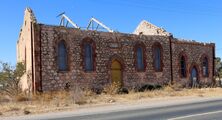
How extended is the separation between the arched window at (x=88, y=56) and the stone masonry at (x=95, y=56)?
33 cm

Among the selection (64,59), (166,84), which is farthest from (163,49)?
(64,59)

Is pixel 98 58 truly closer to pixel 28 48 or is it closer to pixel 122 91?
pixel 122 91

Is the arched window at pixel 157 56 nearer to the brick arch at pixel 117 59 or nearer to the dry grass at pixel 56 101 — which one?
the brick arch at pixel 117 59

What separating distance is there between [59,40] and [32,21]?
243 cm

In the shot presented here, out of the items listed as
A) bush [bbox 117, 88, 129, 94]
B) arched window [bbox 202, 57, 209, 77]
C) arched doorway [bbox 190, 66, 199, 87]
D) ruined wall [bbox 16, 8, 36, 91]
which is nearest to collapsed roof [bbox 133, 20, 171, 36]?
arched doorway [bbox 190, 66, 199, 87]

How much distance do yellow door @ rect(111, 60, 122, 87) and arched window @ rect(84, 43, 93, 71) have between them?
215cm

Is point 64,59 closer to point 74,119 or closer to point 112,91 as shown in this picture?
point 112,91

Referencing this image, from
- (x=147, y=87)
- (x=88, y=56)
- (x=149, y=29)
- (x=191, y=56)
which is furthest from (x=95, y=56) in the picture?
(x=191, y=56)

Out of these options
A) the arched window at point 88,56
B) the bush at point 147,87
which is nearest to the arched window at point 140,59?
the bush at point 147,87

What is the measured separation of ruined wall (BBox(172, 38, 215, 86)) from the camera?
38.8 meters

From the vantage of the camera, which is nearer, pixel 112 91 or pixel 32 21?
pixel 32 21

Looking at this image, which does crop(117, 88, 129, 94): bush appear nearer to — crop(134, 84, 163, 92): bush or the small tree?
crop(134, 84, 163, 92): bush

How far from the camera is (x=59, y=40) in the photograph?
3044cm

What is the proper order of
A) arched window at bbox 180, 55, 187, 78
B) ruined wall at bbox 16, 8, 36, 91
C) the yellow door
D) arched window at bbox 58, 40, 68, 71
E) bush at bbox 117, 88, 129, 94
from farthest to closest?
arched window at bbox 180, 55, 187, 78
the yellow door
bush at bbox 117, 88, 129, 94
arched window at bbox 58, 40, 68, 71
ruined wall at bbox 16, 8, 36, 91
